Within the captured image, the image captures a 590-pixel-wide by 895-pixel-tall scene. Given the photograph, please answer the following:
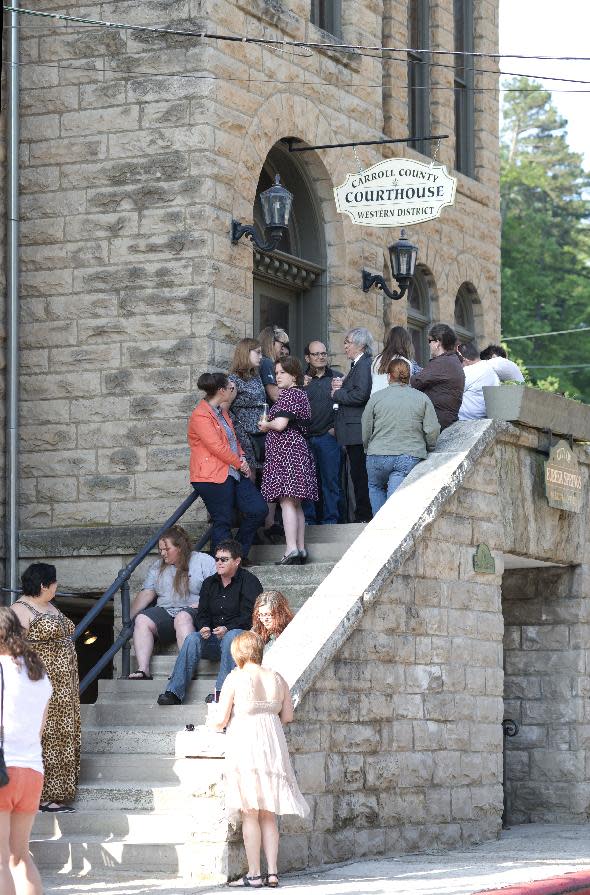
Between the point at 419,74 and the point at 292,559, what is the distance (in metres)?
8.91

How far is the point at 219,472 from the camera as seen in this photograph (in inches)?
574

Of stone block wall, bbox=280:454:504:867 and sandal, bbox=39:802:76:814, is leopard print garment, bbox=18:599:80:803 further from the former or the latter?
stone block wall, bbox=280:454:504:867

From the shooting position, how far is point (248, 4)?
16.9 meters

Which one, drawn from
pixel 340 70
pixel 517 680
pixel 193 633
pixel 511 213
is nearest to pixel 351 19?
pixel 340 70

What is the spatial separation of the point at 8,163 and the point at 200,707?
5.92 metres

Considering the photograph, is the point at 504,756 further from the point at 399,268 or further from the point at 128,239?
the point at 128,239

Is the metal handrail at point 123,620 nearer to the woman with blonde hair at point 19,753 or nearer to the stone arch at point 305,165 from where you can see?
the woman with blonde hair at point 19,753

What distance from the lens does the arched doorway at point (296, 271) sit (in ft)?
59.3

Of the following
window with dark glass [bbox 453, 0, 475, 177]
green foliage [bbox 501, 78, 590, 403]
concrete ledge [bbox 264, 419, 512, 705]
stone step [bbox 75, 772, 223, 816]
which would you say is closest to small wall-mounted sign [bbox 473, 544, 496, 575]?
concrete ledge [bbox 264, 419, 512, 705]

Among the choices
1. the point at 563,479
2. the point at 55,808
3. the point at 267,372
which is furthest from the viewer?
the point at 563,479

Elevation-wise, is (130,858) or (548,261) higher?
(548,261)

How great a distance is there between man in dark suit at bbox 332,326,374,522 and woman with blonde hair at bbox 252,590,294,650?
275 cm

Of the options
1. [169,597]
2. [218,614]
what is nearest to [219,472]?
[169,597]

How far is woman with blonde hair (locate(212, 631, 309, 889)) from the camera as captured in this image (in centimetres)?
1095
